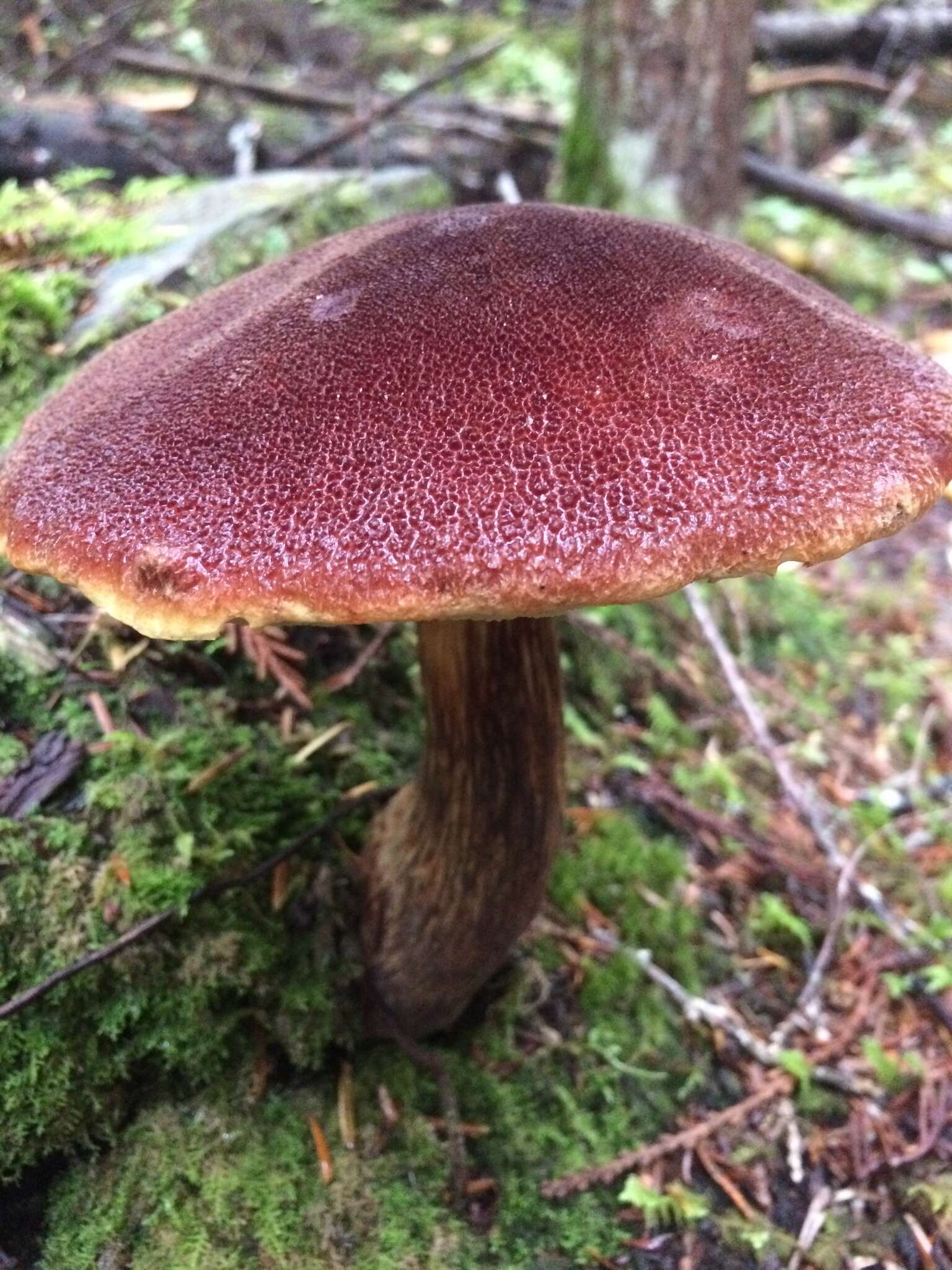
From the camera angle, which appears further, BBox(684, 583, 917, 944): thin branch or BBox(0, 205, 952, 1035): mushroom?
BBox(684, 583, 917, 944): thin branch

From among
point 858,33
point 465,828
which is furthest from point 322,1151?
point 858,33

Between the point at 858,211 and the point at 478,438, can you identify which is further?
the point at 858,211

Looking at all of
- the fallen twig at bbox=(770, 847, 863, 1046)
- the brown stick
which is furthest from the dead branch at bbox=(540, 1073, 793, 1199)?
the brown stick

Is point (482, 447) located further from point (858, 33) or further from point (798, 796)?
point (858, 33)

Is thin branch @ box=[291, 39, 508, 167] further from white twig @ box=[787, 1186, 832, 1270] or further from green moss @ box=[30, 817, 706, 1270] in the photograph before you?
white twig @ box=[787, 1186, 832, 1270]

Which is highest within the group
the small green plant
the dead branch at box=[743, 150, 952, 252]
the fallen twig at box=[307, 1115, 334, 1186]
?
the dead branch at box=[743, 150, 952, 252]

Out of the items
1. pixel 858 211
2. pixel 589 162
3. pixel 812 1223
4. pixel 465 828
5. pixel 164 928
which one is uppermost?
pixel 589 162

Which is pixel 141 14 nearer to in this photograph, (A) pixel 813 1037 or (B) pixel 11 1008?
(B) pixel 11 1008

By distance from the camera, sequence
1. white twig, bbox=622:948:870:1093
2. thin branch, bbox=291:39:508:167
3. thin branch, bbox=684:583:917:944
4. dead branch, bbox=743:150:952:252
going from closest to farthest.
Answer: white twig, bbox=622:948:870:1093
thin branch, bbox=684:583:917:944
thin branch, bbox=291:39:508:167
dead branch, bbox=743:150:952:252
